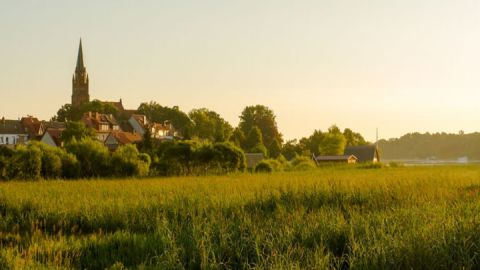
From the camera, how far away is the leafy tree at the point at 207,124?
126m

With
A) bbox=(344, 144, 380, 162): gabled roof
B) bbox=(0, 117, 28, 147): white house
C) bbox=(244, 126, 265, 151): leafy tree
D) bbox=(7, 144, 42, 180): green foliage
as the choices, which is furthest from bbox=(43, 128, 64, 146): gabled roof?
bbox=(7, 144, 42, 180): green foliage

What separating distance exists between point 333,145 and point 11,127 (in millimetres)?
65268

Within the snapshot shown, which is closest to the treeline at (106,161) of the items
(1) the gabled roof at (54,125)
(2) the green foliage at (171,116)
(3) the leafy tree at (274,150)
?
(3) the leafy tree at (274,150)

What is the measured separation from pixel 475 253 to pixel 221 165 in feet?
125

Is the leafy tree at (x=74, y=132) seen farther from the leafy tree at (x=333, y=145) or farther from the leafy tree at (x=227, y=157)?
the leafy tree at (x=333, y=145)

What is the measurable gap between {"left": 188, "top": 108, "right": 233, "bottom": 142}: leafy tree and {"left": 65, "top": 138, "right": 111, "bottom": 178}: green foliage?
263 feet

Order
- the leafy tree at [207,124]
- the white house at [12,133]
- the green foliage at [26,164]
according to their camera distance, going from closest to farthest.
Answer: the green foliage at [26,164]
the white house at [12,133]
the leafy tree at [207,124]

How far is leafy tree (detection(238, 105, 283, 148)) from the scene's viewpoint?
125875 millimetres

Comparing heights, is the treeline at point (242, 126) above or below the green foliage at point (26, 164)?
above

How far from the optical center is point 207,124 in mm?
127125

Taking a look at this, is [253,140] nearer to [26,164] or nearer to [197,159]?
[197,159]

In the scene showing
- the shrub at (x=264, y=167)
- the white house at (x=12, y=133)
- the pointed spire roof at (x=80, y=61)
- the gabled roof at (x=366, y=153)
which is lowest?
the shrub at (x=264, y=167)

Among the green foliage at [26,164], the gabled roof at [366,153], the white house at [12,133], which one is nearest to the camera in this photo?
the green foliage at [26,164]

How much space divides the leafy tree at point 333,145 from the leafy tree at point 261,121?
1369cm
